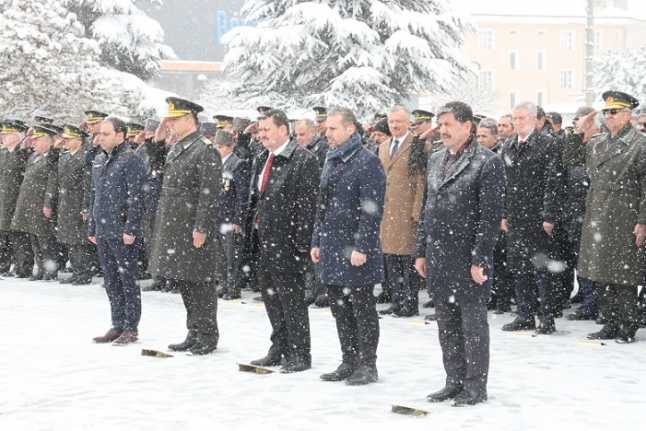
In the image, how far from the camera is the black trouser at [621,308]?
35.6ft

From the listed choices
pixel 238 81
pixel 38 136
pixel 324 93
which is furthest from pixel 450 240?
pixel 238 81

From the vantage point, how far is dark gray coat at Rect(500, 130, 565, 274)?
11.4m

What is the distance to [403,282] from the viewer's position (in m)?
12.7

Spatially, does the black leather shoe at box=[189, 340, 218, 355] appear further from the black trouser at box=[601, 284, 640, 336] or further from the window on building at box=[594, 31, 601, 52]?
the window on building at box=[594, 31, 601, 52]

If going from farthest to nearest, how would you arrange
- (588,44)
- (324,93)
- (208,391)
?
(588,44) < (324,93) < (208,391)

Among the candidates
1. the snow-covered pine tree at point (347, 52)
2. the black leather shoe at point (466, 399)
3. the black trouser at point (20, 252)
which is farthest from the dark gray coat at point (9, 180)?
the snow-covered pine tree at point (347, 52)

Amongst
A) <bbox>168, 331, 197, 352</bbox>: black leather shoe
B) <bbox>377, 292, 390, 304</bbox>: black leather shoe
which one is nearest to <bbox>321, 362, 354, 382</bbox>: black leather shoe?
<bbox>168, 331, 197, 352</bbox>: black leather shoe

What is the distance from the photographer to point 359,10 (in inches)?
1101

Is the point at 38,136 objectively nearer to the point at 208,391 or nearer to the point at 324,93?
the point at 208,391

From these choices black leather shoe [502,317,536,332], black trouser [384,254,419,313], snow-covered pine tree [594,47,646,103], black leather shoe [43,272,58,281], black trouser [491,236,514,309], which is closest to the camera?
black leather shoe [502,317,536,332]

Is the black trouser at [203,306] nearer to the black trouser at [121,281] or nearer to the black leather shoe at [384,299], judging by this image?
the black trouser at [121,281]

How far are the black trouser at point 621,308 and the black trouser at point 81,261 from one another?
25.3 ft

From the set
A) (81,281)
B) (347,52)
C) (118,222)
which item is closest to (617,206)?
(118,222)

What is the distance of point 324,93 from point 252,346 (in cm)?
1714
